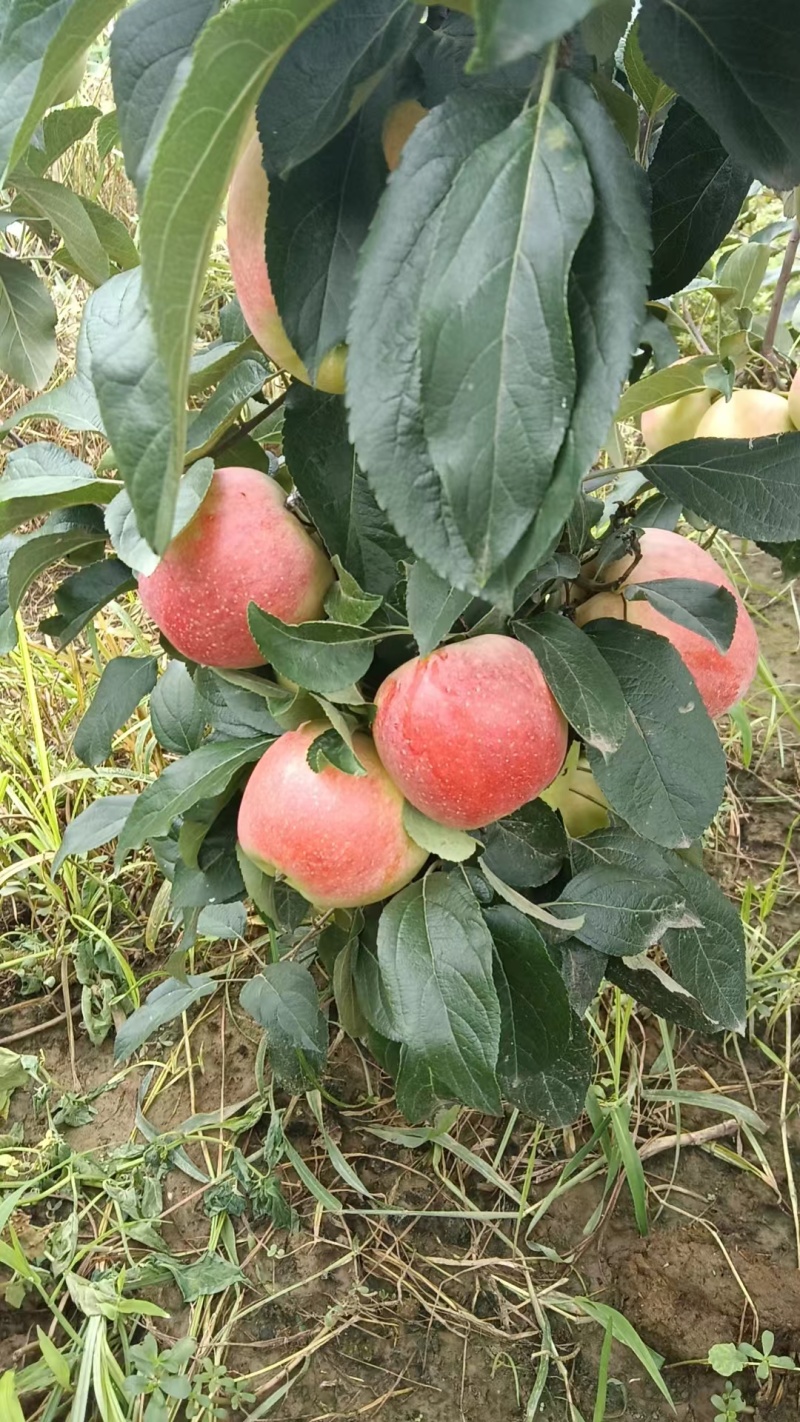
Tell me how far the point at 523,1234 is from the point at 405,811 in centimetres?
64

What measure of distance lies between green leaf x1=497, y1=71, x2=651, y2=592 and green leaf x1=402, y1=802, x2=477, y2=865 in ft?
0.86

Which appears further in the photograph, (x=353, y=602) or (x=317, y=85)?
(x=353, y=602)

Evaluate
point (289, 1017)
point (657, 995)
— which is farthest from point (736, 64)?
point (289, 1017)

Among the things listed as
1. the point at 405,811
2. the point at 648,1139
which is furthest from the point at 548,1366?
the point at 405,811

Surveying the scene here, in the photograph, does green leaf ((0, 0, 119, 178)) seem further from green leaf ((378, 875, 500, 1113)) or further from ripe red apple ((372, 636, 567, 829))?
green leaf ((378, 875, 500, 1113))

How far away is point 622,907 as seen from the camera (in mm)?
626

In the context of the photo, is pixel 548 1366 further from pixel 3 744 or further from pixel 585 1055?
pixel 3 744

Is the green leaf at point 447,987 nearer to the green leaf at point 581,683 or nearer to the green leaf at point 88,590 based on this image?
the green leaf at point 581,683

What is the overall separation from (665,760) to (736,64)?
31 centimetres

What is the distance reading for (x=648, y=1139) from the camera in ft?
3.47

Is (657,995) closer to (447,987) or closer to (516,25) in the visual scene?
(447,987)

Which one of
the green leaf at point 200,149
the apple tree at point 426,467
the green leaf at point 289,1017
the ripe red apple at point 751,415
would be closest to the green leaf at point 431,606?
the apple tree at point 426,467

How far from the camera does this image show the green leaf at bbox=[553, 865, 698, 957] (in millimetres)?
625

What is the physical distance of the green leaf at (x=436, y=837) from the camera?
544mm
